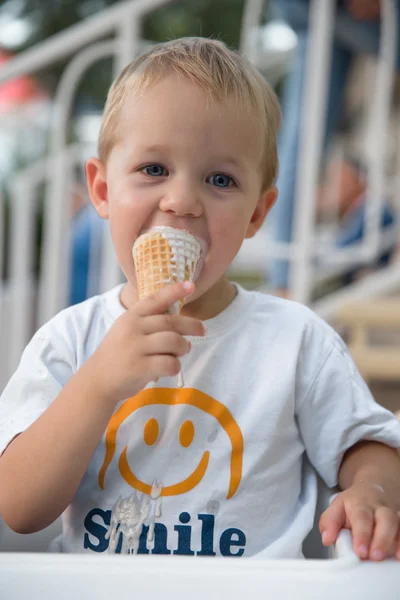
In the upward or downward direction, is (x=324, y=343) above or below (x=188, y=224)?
below

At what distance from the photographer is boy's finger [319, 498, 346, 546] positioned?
777mm

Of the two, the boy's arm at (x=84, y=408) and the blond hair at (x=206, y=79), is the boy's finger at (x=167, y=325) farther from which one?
the blond hair at (x=206, y=79)

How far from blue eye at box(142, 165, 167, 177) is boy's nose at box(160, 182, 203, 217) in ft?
0.12

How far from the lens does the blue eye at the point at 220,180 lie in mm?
930

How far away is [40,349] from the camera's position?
984 millimetres

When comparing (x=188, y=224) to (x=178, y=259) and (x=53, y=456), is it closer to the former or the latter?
(x=178, y=259)

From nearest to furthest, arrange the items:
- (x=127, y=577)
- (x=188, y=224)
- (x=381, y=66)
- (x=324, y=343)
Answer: (x=127, y=577)
(x=188, y=224)
(x=324, y=343)
(x=381, y=66)

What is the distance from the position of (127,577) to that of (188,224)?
1.45 feet

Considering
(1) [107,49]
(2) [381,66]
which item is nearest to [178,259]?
(1) [107,49]

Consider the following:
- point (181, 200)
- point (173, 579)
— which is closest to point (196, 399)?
point (181, 200)

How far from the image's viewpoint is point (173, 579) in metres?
0.59

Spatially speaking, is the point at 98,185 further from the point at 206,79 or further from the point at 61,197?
the point at 61,197

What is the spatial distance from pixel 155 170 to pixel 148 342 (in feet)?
0.84

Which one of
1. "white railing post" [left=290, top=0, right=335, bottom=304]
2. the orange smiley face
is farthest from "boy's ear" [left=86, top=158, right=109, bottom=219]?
"white railing post" [left=290, top=0, right=335, bottom=304]
